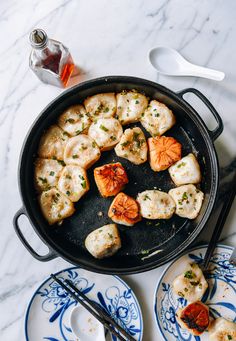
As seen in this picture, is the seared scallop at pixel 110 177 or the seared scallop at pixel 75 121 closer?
the seared scallop at pixel 110 177

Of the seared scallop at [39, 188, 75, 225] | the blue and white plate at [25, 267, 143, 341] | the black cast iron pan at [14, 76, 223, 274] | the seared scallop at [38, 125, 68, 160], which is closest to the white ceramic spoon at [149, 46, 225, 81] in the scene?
the black cast iron pan at [14, 76, 223, 274]

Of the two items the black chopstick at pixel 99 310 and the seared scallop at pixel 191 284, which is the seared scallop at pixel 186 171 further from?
the black chopstick at pixel 99 310

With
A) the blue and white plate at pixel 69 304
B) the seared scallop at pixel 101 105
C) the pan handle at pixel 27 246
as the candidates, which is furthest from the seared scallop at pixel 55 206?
the seared scallop at pixel 101 105

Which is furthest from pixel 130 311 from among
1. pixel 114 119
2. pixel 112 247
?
pixel 114 119

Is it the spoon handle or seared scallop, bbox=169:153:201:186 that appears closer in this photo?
seared scallop, bbox=169:153:201:186

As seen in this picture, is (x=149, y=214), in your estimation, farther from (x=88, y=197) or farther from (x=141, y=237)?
(x=88, y=197)

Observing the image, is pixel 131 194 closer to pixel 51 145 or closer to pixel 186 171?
pixel 186 171

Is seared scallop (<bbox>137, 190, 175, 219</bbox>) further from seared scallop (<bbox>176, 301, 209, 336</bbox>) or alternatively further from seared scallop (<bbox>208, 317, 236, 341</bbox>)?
seared scallop (<bbox>208, 317, 236, 341</bbox>)
